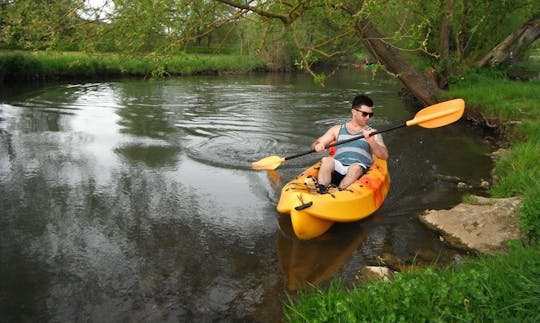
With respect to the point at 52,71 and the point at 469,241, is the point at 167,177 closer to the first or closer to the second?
the point at 469,241

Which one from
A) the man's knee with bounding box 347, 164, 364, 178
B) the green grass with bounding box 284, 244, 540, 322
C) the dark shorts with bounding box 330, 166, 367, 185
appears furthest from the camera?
the dark shorts with bounding box 330, 166, 367, 185

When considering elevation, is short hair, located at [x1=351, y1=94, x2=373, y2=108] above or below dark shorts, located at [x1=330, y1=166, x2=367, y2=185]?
above

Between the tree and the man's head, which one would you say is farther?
the tree

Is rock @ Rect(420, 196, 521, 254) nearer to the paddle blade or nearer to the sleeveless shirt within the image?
the sleeveless shirt

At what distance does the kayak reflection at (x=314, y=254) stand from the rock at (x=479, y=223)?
0.76 metres

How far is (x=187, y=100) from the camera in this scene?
14797mm

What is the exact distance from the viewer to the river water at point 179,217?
352cm

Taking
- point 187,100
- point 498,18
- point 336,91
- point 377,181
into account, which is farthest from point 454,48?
point 377,181

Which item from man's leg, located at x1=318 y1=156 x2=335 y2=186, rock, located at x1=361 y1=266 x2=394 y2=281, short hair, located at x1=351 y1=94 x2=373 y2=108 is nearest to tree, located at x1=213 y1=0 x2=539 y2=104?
short hair, located at x1=351 y1=94 x2=373 y2=108

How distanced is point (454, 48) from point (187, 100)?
8.10m

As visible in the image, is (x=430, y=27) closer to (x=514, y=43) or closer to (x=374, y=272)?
(x=514, y=43)

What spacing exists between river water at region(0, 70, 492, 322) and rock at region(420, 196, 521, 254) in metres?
0.16

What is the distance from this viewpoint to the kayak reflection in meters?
3.80

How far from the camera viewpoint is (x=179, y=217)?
200 inches
